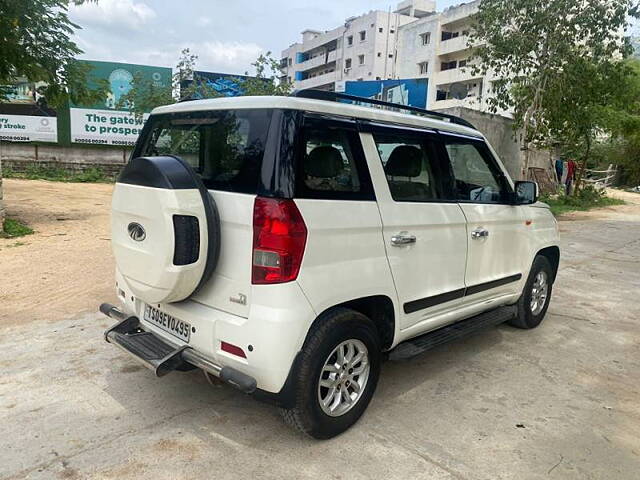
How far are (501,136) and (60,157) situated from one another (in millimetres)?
15254

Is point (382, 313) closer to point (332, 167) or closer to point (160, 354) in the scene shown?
point (332, 167)

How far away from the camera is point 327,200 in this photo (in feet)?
8.98

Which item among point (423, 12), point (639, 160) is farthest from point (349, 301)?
point (423, 12)

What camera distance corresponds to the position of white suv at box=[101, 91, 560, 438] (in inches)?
102

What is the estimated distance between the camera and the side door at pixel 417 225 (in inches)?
122

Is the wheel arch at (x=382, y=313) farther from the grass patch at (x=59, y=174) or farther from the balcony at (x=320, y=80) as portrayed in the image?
the balcony at (x=320, y=80)

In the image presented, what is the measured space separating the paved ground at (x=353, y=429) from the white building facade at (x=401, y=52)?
28.7 meters

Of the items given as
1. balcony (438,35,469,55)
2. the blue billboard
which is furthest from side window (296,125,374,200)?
balcony (438,35,469,55)

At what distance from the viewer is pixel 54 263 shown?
6.68 metres

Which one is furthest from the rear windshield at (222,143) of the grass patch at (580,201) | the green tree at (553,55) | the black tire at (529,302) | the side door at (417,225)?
the grass patch at (580,201)

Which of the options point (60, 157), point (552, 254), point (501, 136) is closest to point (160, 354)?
point (552, 254)

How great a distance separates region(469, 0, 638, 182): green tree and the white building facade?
17527 millimetres

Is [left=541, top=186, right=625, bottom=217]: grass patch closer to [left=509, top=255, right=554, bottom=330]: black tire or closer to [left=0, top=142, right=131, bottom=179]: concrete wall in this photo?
[left=509, top=255, right=554, bottom=330]: black tire

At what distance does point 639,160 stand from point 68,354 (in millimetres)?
34745
